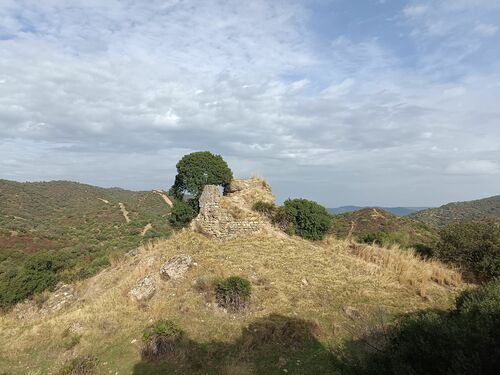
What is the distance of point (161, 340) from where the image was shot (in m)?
10.4

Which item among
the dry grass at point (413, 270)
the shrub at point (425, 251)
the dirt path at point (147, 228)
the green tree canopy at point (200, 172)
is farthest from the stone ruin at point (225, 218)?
the dirt path at point (147, 228)

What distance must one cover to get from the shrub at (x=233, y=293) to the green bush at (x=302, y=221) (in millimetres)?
7258

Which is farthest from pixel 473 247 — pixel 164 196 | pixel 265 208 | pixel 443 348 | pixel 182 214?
pixel 164 196

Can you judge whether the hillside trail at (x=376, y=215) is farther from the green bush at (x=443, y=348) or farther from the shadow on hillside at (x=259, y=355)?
the green bush at (x=443, y=348)

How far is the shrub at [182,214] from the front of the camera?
69.0 ft

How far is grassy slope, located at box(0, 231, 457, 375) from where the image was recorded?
9789 mm

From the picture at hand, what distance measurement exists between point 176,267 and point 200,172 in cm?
737

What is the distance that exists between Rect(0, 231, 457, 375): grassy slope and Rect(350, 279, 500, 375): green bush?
224cm

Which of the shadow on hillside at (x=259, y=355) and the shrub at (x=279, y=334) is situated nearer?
the shadow on hillside at (x=259, y=355)

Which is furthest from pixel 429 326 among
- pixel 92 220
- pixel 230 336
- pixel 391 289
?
pixel 92 220

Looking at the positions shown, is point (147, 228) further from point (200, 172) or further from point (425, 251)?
point (425, 251)

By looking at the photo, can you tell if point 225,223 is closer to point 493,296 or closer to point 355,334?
point 355,334

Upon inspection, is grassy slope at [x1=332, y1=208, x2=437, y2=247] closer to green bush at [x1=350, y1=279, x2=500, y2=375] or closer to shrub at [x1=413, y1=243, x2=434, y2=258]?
shrub at [x1=413, y1=243, x2=434, y2=258]

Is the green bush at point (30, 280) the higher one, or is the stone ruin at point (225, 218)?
the stone ruin at point (225, 218)
